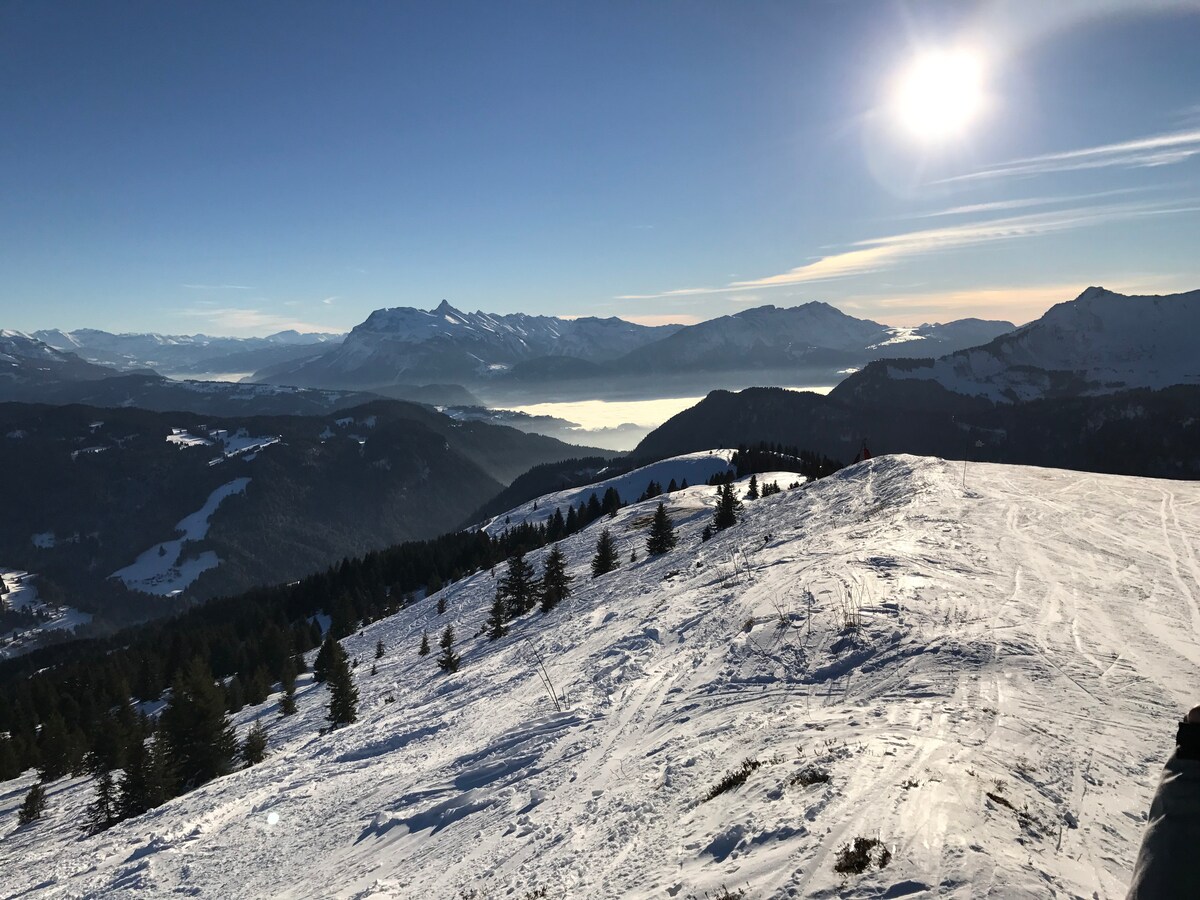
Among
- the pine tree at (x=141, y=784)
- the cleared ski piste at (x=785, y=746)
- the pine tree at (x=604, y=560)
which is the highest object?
the cleared ski piste at (x=785, y=746)

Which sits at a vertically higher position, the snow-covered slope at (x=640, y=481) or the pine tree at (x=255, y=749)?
the pine tree at (x=255, y=749)

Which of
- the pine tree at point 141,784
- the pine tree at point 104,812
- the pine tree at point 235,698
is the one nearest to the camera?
the pine tree at point 141,784

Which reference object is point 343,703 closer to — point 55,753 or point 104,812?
point 104,812

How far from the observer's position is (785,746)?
9.57 metres

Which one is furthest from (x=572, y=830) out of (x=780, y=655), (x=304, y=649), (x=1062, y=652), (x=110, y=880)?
(x=304, y=649)

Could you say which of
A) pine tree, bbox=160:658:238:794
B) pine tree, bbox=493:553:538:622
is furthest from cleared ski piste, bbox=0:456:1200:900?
pine tree, bbox=493:553:538:622

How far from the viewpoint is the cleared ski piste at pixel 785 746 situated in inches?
281

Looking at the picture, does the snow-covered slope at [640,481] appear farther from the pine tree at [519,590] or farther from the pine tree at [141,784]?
the pine tree at [141,784]

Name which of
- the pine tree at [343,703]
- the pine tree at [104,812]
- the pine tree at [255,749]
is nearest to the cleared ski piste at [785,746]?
the pine tree at [343,703]

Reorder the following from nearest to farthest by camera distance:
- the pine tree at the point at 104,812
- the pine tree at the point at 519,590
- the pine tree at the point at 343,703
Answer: the pine tree at the point at 343,703, the pine tree at the point at 104,812, the pine tree at the point at 519,590

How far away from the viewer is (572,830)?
9.30 m

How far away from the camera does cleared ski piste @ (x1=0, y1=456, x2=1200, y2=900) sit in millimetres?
7129

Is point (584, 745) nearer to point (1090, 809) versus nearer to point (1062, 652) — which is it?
point (1090, 809)

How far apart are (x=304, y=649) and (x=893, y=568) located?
81235mm
